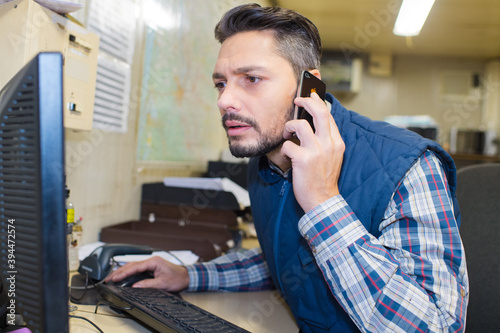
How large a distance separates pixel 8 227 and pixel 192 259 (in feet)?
2.77

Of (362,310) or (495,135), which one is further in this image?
(495,135)

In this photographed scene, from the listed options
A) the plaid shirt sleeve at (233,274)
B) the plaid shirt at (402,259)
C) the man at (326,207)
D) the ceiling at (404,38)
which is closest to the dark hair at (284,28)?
the man at (326,207)

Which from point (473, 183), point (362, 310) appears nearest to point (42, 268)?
point (362, 310)

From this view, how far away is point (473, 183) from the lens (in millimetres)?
1075

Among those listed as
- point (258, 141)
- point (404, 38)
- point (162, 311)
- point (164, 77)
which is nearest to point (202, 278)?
point (162, 311)

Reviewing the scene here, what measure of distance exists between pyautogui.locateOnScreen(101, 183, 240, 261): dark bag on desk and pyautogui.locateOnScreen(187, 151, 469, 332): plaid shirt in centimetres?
68

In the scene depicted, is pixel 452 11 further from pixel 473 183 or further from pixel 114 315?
pixel 114 315

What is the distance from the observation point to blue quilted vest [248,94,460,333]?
2.54 feet

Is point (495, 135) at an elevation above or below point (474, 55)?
below

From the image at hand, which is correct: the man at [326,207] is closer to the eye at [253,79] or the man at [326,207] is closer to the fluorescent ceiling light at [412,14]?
the eye at [253,79]

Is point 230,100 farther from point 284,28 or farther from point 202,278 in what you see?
point 202,278

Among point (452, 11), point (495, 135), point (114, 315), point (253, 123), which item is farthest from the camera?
point (495, 135)

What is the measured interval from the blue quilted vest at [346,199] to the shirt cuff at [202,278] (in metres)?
0.18

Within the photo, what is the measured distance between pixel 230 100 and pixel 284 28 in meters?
0.24
